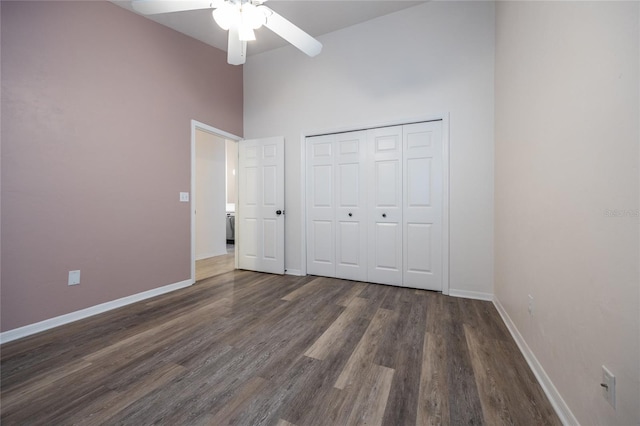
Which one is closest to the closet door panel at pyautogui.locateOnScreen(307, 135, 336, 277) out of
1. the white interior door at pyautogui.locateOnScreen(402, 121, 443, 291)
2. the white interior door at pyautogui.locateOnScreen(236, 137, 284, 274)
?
the white interior door at pyautogui.locateOnScreen(236, 137, 284, 274)

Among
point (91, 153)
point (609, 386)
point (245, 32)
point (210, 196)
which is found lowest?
point (609, 386)

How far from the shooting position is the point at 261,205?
12.8 feet

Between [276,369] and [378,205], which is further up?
[378,205]

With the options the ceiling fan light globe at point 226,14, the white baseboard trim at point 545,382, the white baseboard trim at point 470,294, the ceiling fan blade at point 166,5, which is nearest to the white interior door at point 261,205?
the ceiling fan light globe at point 226,14

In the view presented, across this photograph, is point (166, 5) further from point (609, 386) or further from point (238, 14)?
point (609, 386)

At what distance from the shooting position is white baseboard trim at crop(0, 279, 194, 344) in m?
1.95

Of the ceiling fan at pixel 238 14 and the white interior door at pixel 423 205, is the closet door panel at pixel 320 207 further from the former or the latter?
the ceiling fan at pixel 238 14

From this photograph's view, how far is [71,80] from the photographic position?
2.27 m

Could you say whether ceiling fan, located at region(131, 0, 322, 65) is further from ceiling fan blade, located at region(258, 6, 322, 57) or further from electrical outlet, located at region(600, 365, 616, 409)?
electrical outlet, located at region(600, 365, 616, 409)

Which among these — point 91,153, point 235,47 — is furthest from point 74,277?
point 235,47

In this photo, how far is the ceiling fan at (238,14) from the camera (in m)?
1.66

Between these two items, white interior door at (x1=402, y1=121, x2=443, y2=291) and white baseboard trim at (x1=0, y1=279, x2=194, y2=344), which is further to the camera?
white interior door at (x1=402, y1=121, x2=443, y2=291)

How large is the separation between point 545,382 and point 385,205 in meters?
2.12

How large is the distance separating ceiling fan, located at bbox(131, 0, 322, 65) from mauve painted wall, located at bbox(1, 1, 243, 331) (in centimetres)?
117
